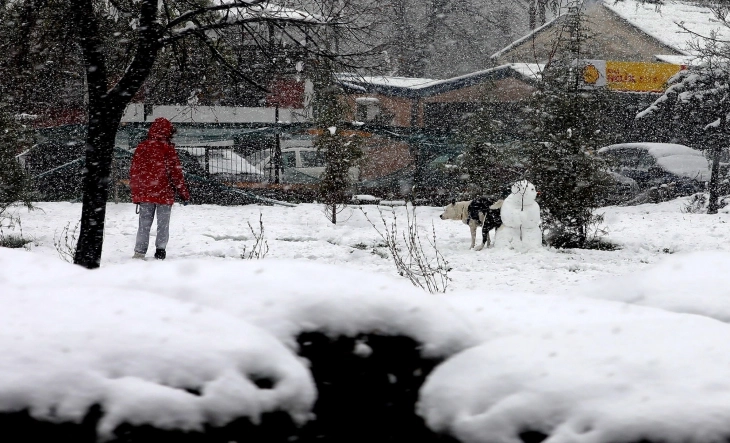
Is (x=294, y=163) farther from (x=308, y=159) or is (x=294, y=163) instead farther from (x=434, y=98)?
(x=434, y=98)

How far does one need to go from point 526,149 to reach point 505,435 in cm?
971

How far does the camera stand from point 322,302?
1.74 meters

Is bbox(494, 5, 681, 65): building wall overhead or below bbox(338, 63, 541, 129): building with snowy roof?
overhead

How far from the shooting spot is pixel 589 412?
156cm

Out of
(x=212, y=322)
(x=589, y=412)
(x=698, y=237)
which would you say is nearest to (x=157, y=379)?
(x=212, y=322)

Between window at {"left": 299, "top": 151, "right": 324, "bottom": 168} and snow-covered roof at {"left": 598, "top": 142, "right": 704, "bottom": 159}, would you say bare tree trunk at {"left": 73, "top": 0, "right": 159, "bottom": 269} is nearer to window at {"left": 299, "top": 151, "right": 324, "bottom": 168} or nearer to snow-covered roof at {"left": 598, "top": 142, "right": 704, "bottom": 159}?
window at {"left": 299, "top": 151, "right": 324, "bottom": 168}

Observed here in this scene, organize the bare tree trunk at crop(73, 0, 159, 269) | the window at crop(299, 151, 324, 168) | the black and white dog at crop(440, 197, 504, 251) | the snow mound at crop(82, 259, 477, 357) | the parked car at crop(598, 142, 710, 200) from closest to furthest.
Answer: the snow mound at crop(82, 259, 477, 357) < the bare tree trunk at crop(73, 0, 159, 269) < the black and white dog at crop(440, 197, 504, 251) < the parked car at crop(598, 142, 710, 200) < the window at crop(299, 151, 324, 168)

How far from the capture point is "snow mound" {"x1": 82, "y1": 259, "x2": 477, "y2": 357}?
1.72 m

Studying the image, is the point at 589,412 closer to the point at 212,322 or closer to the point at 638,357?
the point at 638,357

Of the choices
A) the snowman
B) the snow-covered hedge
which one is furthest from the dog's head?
the snow-covered hedge

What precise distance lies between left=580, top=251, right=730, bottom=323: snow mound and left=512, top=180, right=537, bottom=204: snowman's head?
7.16 m

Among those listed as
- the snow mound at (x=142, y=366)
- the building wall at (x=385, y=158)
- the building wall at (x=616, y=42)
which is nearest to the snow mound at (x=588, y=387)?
the snow mound at (x=142, y=366)

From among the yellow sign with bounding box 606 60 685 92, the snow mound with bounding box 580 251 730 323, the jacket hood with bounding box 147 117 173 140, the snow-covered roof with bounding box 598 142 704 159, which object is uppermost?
the yellow sign with bounding box 606 60 685 92

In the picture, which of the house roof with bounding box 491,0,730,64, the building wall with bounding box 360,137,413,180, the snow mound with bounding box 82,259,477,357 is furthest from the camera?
the house roof with bounding box 491,0,730,64
